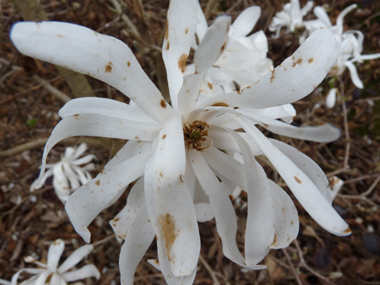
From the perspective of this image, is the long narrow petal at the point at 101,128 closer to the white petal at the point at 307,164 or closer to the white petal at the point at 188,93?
the white petal at the point at 188,93

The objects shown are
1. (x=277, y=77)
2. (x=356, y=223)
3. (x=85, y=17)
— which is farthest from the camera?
(x=85, y=17)

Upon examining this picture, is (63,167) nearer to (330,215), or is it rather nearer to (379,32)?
(330,215)

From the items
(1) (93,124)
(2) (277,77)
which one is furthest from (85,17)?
(2) (277,77)

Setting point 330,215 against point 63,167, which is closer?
point 330,215

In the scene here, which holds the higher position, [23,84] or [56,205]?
[23,84]

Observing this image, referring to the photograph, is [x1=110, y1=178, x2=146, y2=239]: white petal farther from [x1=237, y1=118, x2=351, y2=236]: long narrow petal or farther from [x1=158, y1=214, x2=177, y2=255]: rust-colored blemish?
[x1=237, y1=118, x2=351, y2=236]: long narrow petal

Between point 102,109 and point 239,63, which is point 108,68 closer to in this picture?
point 102,109
